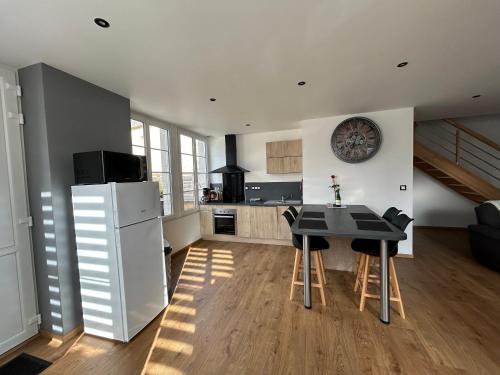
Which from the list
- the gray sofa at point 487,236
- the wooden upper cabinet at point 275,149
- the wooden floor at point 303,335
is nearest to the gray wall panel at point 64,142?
the wooden floor at point 303,335

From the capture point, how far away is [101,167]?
5.99 ft

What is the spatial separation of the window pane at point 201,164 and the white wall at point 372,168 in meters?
2.52

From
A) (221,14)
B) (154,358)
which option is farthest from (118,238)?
(221,14)

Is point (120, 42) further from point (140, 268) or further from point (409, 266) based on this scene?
point (409, 266)

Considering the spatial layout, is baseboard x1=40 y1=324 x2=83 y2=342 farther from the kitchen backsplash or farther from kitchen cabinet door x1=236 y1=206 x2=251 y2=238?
the kitchen backsplash

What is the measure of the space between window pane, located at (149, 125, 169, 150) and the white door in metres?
1.79

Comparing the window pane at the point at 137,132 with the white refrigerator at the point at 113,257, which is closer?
the white refrigerator at the point at 113,257

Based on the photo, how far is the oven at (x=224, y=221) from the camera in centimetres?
459

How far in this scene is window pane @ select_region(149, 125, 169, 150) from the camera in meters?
3.59

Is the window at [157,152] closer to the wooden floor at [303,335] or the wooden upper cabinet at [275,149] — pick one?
the wooden floor at [303,335]

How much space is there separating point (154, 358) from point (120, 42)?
251 centimetres

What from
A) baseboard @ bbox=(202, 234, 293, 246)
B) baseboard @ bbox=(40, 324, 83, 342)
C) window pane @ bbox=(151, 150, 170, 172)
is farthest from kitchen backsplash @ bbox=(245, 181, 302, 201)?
baseboard @ bbox=(40, 324, 83, 342)

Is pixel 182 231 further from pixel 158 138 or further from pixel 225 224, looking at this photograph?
pixel 158 138

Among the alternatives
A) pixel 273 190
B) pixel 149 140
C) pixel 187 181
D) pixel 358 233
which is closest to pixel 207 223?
pixel 187 181
